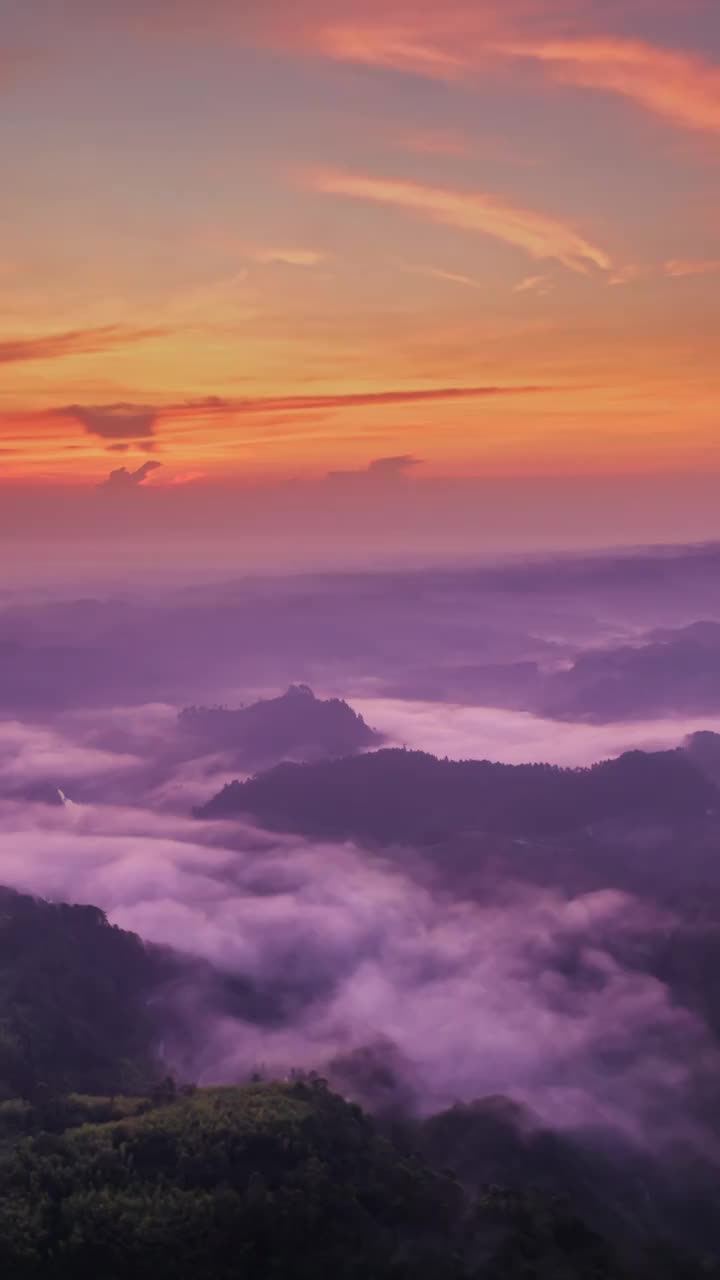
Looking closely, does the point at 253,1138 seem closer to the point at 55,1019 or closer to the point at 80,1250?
the point at 80,1250

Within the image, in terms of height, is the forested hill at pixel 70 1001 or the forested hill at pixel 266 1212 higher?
the forested hill at pixel 70 1001

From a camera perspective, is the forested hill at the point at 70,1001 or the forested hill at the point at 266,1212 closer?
the forested hill at the point at 266,1212

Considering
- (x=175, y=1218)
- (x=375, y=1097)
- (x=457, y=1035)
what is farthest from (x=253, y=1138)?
(x=457, y=1035)

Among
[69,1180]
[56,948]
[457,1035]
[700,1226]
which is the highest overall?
[56,948]

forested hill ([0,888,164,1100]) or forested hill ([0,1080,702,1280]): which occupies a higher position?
forested hill ([0,888,164,1100])

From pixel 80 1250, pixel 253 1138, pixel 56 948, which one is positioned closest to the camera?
pixel 80 1250

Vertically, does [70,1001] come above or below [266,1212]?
above

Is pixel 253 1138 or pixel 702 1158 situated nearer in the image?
pixel 253 1138

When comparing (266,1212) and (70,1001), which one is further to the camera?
(70,1001)

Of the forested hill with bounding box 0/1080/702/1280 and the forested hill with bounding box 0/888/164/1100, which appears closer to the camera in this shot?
the forested hill with bounding box 0/1080/702/1280

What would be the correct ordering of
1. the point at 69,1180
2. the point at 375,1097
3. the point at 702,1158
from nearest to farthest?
the point at 69,1180
the point at 702,1158
the point at 375,1097

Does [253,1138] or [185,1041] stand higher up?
[185,1041]
